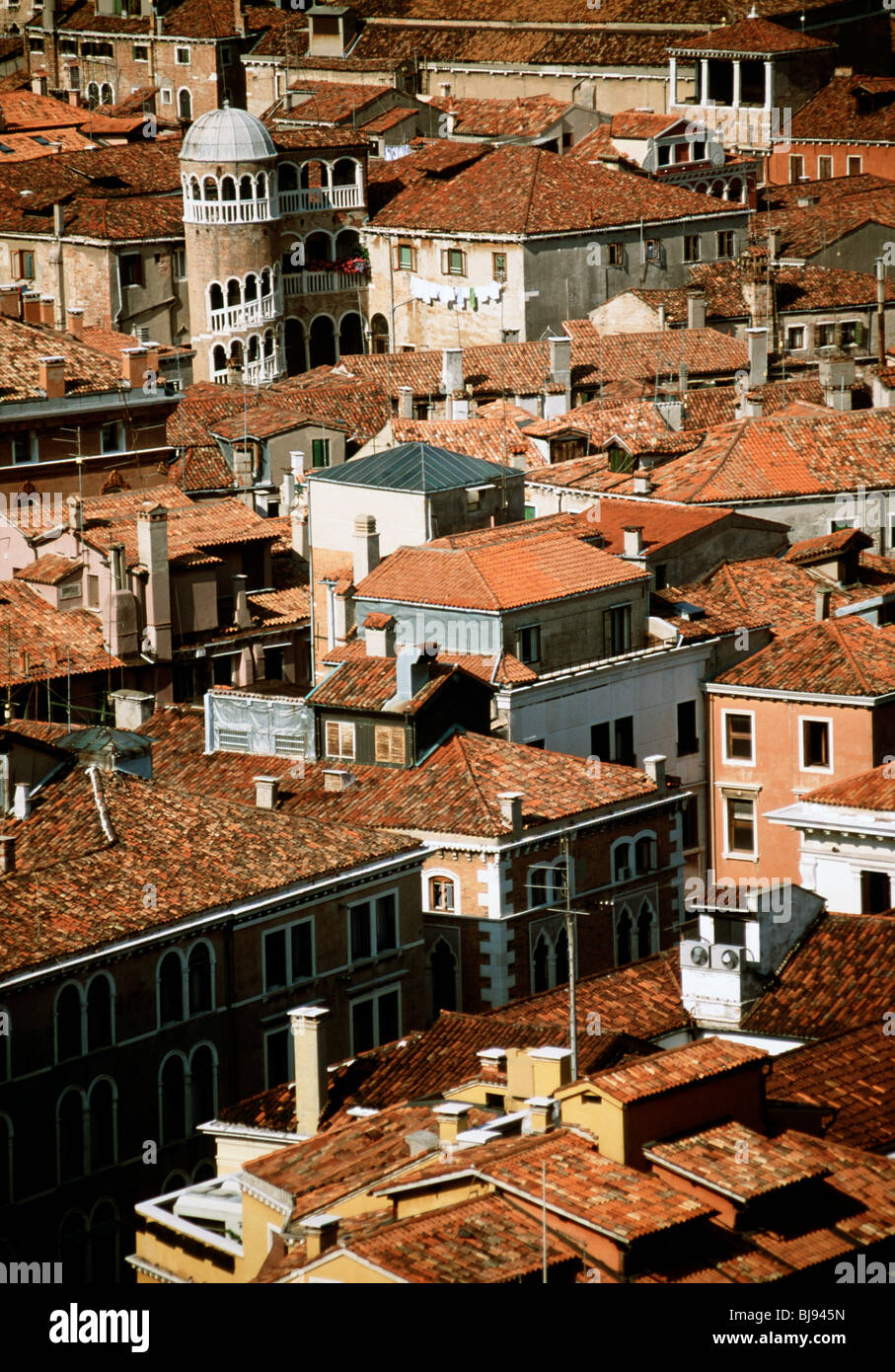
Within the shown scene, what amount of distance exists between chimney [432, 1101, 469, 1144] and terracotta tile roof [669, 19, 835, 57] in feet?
298

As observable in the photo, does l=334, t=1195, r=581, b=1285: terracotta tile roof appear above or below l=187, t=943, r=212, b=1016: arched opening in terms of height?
above

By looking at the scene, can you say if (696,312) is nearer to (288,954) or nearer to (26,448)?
(26,448)

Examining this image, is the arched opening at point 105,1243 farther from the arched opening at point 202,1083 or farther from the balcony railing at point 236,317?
the balcony railing at point 236,317

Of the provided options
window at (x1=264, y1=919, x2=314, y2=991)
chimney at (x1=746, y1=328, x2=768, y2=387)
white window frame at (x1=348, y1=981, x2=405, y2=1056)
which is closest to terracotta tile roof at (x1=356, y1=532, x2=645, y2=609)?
white window frame at (x1=348, y1=981, x2=405, y2=1056)

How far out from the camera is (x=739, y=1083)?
40.9 meters

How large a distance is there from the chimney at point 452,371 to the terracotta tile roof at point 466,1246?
56.5m

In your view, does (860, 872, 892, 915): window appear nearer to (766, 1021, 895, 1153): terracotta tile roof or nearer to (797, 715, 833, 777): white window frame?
(797, 715, 833, 777): white window frame

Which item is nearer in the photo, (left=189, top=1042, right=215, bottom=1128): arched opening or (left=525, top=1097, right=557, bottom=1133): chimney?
(left=525, top=1097, right=557, bottom=1133): chimney

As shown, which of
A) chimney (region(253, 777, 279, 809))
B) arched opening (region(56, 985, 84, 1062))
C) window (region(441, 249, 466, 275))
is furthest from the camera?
window (region(441, 249, 466, 275))

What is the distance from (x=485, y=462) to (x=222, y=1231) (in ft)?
113

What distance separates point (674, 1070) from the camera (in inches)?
1588

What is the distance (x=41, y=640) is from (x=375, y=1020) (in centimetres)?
1698

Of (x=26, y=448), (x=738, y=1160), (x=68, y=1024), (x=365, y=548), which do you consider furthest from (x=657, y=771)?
(x=26, y=448)

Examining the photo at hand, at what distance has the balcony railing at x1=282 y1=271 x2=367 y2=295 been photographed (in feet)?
368
